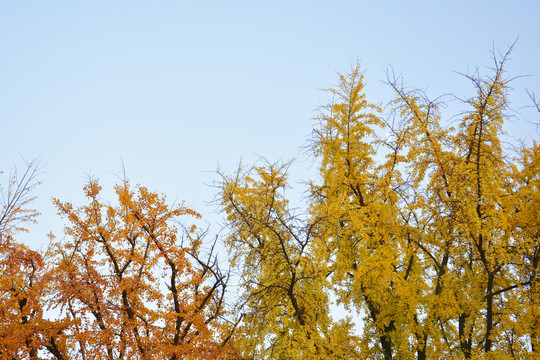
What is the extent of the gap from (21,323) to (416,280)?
11.4 meters

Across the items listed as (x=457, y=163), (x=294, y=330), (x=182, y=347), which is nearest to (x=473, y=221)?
(x=457, y=163)

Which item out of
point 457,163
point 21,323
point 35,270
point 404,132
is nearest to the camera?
point 457,163

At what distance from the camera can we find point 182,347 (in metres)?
11.0

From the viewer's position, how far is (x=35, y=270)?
13.8m

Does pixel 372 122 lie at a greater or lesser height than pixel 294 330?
greater

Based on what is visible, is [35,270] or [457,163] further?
[35,270]

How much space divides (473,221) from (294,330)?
4.76m

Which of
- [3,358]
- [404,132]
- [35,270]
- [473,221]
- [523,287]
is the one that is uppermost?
[404,132]

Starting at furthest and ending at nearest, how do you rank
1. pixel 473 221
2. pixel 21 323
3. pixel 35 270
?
pixel 35 270 → pixel 21 323 → pixel 473 221

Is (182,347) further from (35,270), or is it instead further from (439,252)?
(439,252)

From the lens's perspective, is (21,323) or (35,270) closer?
(21,323)

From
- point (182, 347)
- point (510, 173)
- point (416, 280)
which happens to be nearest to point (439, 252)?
point (416, 280)

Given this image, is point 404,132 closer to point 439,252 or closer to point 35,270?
point 439,252

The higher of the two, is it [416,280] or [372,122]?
[372,122]
